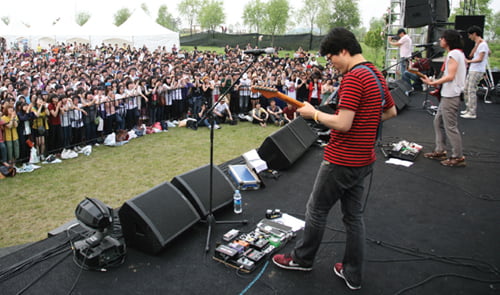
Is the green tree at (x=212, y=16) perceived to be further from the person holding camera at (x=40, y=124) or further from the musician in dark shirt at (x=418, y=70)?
the person holding camera at (x=40, y=124)

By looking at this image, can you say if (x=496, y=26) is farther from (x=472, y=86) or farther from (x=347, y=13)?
(x=472, y=86)

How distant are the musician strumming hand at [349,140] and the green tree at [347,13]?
144 ft

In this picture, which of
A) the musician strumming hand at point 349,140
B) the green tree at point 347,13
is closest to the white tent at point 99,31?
the green tree at point 347,13

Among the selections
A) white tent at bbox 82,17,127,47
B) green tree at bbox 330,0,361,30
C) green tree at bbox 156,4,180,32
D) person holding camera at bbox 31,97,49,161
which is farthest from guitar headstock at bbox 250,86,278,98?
green tree at bbox 156,4,180,32

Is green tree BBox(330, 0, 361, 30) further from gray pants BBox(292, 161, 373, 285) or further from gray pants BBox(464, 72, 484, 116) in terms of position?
gray pants BBox(292, 161, 373, 285)

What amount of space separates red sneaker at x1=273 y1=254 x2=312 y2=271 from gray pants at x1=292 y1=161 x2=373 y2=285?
243 millimetres

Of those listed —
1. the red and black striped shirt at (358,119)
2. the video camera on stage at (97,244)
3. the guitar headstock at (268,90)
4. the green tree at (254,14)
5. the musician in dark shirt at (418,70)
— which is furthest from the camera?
the green tree at (254,14)

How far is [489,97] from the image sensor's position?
40.9 ft

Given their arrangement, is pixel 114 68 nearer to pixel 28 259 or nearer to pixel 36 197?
pixel 36 197

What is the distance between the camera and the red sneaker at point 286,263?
3188 millimetres

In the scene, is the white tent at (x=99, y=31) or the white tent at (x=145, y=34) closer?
the white tent at (x=145, y=34)

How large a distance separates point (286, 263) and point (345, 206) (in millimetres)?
794

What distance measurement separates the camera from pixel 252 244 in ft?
11.8

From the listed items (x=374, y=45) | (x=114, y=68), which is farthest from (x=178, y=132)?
(x=374, y=45)
